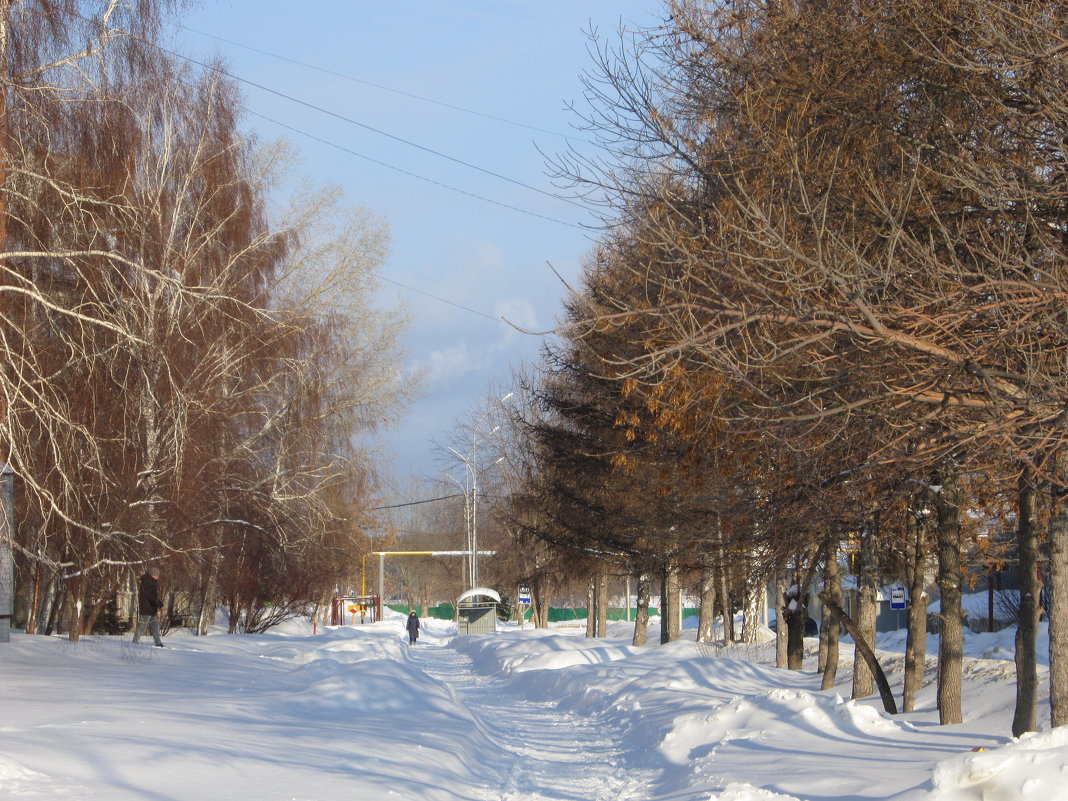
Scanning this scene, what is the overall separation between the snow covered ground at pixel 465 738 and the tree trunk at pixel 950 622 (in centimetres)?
35

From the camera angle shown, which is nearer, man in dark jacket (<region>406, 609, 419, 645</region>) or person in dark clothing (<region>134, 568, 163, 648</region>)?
person in dark clothing (<region>134, 568, 163, 648</region>)

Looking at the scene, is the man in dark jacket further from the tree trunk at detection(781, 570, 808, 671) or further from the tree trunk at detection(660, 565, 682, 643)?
the tree trunk at detection(781, 570, 808, 671)

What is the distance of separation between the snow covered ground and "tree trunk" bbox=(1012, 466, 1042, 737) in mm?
422

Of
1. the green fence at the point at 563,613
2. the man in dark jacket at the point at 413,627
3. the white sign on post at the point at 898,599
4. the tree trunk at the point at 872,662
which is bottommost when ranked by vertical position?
the green fence at the point at 563,613

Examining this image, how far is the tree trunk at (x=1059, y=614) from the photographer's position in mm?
9211

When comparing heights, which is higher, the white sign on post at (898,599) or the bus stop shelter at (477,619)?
the white sign on post at (898,599)

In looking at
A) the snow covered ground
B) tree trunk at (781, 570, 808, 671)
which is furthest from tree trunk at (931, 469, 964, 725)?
tree trunk at (781, 570, 808, 671)

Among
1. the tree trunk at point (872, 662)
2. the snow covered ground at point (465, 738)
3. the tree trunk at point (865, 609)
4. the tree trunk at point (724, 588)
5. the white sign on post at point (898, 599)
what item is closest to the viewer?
the snow covered ground at point (465, 738)

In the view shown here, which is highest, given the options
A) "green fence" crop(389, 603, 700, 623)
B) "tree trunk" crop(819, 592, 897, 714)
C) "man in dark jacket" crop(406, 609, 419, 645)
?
Result: "tree trunk" crop(819, 592, 897, 714)

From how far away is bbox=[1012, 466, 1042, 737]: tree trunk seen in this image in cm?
1019

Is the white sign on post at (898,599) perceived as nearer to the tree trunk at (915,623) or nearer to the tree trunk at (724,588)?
the tree trunk at (724,588)

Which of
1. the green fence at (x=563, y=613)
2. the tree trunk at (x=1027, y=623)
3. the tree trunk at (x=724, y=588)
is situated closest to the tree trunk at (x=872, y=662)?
the tree trunk at (x=724, y=588)

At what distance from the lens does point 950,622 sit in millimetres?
12656

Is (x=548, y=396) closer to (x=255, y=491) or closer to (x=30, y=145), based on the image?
(x=255, y=491)
